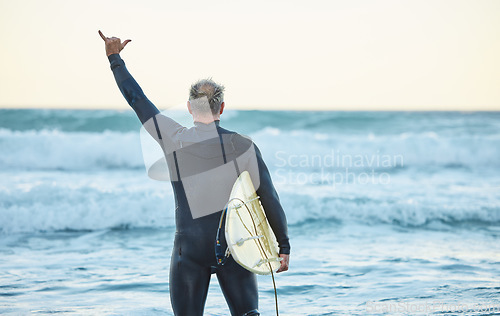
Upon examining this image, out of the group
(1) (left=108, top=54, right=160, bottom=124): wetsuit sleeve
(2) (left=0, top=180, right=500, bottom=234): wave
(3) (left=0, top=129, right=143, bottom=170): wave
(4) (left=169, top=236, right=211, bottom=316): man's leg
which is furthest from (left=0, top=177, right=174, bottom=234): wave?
(1) (left=108, top=54, right=160, bottom=124): wetsuit sleeve

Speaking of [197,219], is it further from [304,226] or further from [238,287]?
[304,226]

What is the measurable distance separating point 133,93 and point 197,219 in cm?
64

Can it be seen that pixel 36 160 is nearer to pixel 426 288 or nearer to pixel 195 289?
pixel 426 288

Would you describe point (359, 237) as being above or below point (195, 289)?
below

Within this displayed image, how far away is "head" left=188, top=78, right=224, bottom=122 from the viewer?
8.93 ft

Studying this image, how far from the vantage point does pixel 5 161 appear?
60.4 feet

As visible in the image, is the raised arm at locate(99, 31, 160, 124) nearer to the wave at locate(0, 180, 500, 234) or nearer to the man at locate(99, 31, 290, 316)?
the man at locate(99, 31, 290, 316)

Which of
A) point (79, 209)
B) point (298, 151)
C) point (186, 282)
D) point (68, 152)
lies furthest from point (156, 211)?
point (298, 151)

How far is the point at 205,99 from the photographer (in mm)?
2730

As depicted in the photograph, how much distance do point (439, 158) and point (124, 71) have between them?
727 inches

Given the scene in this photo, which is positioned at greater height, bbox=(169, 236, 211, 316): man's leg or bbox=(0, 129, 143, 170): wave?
bbox=(0, 129, 143, 170): wave

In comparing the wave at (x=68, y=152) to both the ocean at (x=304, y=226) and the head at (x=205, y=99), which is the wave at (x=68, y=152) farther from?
the head at (x=205, y=99)

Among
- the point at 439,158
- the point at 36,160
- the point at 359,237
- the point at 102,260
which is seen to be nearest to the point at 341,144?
the point at 439,158

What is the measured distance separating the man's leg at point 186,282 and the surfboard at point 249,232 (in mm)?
250
